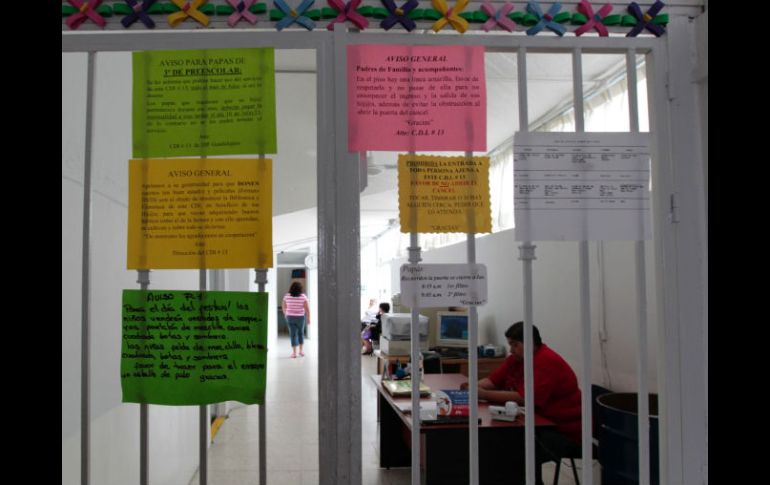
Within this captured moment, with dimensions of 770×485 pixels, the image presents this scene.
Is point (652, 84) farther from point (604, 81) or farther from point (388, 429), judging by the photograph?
point (388, 429)

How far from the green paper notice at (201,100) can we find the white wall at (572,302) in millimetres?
1875

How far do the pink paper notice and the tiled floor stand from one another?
5.71 feet

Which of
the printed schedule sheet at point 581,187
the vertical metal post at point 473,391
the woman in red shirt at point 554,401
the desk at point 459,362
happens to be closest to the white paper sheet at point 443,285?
the vertical metal post at point 473,391

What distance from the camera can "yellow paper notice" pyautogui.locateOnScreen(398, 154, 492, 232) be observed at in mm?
1185

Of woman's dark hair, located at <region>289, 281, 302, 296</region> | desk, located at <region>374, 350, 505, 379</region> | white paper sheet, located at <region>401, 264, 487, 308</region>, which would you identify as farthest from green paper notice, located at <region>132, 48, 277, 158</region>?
woman's dark hair, located at <region>289, 281, 302, 296</region>

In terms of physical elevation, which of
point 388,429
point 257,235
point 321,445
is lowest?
point 388,429

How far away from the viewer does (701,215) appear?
1216 millimetres

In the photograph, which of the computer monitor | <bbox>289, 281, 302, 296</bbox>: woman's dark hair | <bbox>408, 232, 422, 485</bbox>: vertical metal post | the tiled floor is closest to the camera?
<bbox>408, 232, 422, 485</bbox>: vertical metal post

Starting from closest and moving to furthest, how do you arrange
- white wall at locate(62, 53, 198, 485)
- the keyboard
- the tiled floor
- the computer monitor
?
white wall at locate(62, 53, 198, 485) < the keyboard < the tiled floor < the computer monitor

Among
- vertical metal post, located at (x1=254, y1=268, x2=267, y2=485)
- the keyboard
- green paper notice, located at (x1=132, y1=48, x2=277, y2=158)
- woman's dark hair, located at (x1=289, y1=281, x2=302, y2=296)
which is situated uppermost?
green paper notice, located at (x1=132, y1=48, x2=277, y2=158)

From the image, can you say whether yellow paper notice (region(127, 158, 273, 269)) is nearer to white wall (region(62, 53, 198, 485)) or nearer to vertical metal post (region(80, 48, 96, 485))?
vertical metal post (region(80, 48, 96, 485))

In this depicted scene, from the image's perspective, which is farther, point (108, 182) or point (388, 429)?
point (388, 429)
